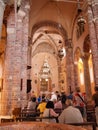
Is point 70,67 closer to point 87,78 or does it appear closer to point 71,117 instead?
point 87,78

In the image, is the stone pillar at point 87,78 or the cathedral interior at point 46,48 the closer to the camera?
the cathedral interior at point 46,48

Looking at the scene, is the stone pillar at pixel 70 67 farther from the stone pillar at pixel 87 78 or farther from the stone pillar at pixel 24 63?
the stone pillar at pixel 24 63

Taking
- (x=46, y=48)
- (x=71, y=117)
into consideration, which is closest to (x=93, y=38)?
(x=71, y=117)

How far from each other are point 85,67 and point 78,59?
6.81ft

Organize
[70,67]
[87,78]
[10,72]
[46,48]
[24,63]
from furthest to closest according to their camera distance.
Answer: [46,48]
[70,67]
[87,78]
[24,63]
[10,72]

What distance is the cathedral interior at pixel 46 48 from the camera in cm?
750

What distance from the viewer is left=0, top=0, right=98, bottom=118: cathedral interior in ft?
24.6

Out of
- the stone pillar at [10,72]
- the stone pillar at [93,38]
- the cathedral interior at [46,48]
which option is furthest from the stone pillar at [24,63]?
the stone pillar at [93,38]

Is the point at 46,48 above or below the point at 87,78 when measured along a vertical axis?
above

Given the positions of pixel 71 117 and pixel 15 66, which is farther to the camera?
pixel 15 66

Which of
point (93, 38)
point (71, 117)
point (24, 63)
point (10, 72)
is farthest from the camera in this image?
point (93, 38)

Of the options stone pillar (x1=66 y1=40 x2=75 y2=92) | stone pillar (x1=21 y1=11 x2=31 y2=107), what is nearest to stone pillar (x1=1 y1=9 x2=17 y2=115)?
stone pillar (x1=21 y1=11 x2=31 y2=107)

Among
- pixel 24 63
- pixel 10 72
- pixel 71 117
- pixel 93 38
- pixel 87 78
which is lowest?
pixel 71 117

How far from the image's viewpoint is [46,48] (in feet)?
87.7
